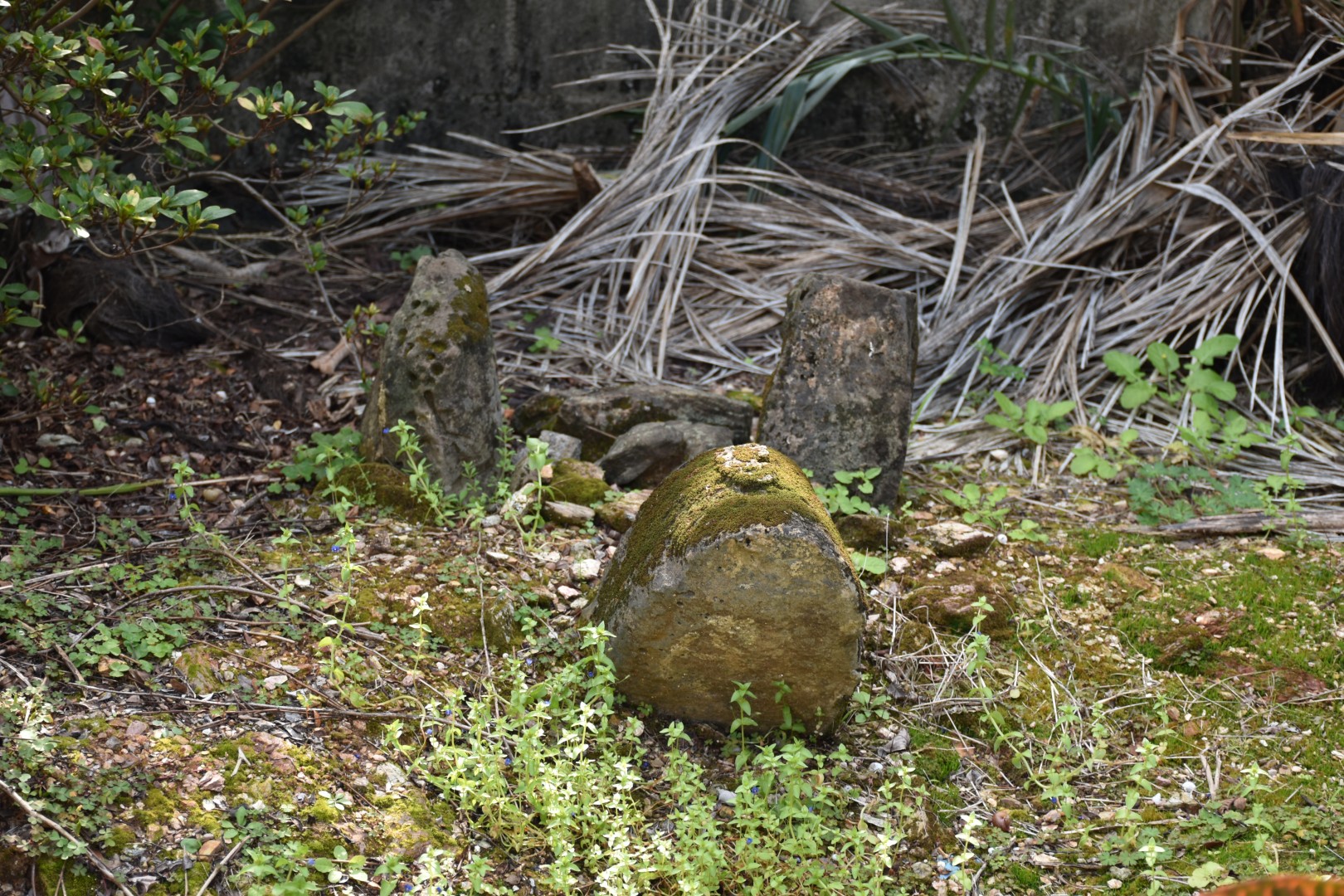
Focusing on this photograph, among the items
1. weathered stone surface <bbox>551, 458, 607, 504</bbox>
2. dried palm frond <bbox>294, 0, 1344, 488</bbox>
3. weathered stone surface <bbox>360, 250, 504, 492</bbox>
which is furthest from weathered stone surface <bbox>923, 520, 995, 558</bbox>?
weathered stone surface <bbox>360, 250, 504, 492</bbox>

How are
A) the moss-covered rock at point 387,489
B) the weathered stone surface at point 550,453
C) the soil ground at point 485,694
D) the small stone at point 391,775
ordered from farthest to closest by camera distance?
the weathered stone surface at point 550,453
the moss-covered rock at point 387,489
the small stone at point 391,775
the soil ground at point 485,694

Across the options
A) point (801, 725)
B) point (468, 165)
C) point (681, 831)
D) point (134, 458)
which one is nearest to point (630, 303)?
point (468, 165)

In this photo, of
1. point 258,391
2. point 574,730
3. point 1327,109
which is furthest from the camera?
point 1327,109

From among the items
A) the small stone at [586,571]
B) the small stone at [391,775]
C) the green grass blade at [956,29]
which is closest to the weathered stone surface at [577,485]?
the small stone at [586,571]

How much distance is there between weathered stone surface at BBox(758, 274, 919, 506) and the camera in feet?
12.4

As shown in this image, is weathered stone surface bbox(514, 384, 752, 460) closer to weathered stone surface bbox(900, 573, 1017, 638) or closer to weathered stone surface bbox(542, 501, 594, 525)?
weathered stone surface bbox(542, 501, 594, 525)

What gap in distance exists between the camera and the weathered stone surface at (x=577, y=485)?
3.70 m

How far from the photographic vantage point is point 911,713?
3.05 metres

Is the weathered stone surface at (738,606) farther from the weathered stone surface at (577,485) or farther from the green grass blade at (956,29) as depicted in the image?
the green grass blade at (956,29)

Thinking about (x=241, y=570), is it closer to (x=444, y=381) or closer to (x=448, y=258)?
(x=444, y=381)

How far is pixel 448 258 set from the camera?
3777 millimetres

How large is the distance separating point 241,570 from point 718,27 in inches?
147

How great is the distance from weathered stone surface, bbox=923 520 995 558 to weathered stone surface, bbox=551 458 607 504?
104cm

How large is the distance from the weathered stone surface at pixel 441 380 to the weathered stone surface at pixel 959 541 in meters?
1.40
